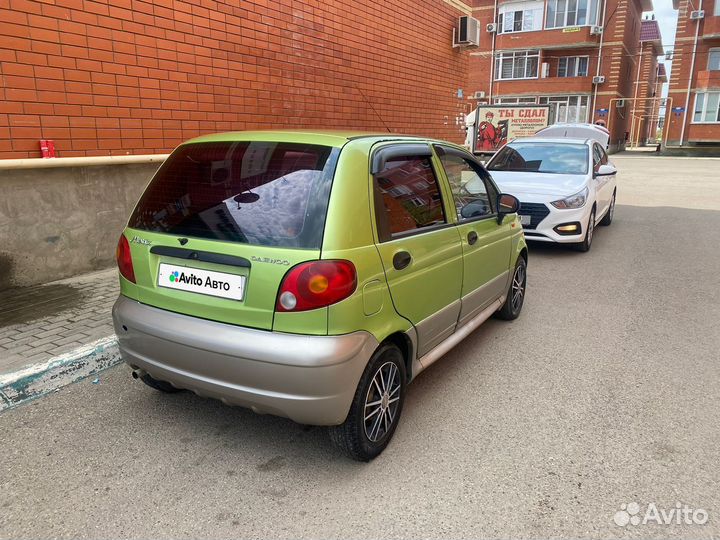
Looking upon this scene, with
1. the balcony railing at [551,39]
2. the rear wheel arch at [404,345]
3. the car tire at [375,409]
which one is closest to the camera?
the car tire at [375,409]

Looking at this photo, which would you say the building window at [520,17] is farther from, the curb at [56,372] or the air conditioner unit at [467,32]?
the curb at [56,372]

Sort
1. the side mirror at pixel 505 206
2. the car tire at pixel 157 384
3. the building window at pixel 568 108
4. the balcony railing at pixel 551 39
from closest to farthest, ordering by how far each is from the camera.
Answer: the car tire at pixel 157 384
the side mirror at pixel 505 206
the balcony railing at pixel 551 39
the building window at pixel 568 108

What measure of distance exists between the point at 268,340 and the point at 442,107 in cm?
1137

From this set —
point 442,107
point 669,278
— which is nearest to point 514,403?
point 669,278

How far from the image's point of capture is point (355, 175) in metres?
2.83

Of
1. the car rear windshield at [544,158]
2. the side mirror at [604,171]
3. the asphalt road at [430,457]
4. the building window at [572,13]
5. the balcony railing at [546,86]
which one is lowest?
the asphalt road at [430,457]

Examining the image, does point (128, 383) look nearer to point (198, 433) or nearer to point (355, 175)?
point (198, 433)

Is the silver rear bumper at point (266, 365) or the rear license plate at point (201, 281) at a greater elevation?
the rear license plate at point (201, 281)

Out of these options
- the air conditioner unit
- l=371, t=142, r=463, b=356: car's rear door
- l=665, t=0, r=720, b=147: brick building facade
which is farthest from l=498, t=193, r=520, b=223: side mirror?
l=665, t=0, r=720, b=147: brick building facade

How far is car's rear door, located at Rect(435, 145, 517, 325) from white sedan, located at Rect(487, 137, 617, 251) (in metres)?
3.33

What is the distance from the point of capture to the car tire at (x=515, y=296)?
5.08 m

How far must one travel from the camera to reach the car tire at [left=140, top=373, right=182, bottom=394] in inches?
134

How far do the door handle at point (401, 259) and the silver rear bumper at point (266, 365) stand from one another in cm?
45

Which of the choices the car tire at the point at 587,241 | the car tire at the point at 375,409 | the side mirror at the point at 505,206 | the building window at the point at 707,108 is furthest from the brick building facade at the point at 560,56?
the car tire at the point at 375,409
